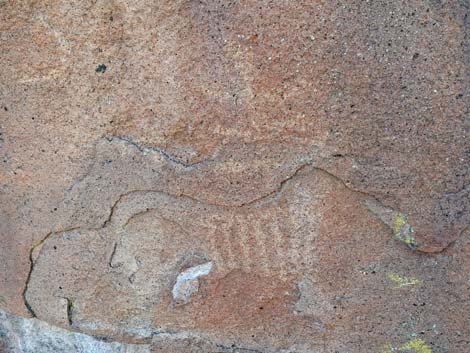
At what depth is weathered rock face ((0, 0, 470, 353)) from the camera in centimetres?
101

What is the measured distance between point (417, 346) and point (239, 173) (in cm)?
55

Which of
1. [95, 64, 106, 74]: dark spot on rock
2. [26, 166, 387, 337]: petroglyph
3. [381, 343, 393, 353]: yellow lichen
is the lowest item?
[381, 343, 393, 353]: yellow lichen

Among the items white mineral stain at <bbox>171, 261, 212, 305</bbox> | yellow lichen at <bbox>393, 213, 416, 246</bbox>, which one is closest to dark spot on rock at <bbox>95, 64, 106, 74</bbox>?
white mineral stain at <bbox>171, 261, 212, 305</bbox>

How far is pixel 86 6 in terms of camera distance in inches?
40.3

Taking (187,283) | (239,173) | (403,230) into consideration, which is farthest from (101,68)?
(403,230)

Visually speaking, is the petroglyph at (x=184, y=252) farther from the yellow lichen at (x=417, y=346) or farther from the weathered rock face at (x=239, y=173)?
the yellow lichen at (x=417, y=346)

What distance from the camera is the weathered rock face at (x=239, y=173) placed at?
3.32ft

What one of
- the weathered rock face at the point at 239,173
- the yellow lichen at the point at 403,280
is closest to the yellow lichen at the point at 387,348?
the weathered rock face at the point at 239,173

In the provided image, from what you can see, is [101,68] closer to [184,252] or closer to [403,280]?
[184,252]

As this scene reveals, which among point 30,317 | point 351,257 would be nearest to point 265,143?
point 351,257

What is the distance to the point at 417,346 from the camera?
1.19 metres

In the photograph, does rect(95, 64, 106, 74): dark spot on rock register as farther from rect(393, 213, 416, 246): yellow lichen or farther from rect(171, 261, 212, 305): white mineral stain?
rect(393, 213, 416, 246): yellow lichen

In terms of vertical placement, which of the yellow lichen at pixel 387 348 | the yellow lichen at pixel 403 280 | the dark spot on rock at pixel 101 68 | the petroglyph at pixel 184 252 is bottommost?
the yellow lichen at pixel 387 348

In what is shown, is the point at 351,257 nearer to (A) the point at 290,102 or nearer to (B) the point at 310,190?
(B) the point at 310,190
